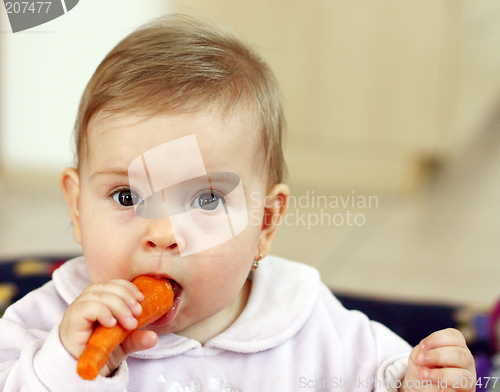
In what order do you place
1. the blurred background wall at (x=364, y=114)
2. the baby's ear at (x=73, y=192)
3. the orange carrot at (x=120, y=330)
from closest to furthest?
1. the orange carrot at (x=120, y=330)
2. the baby's ear at (x=73, y=192)
3. the blurred background wall at (x=364, y=114)

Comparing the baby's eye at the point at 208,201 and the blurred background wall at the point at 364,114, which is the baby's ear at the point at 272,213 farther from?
the blurred background wall at the point at 364,114

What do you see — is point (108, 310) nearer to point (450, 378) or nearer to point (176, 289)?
point (176, 289)

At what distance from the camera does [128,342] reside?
499 mm

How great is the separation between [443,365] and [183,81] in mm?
401

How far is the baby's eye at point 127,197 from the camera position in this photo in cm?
57

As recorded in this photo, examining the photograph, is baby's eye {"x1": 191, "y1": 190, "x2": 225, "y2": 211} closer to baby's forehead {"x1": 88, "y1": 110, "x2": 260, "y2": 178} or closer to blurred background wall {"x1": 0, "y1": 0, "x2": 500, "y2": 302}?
baby's forehead {"x1": 88, "y1": 110, "x2": 260, "y2": 178}

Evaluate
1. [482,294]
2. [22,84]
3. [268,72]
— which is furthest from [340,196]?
[268,72]

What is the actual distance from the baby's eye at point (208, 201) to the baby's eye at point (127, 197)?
6 cm

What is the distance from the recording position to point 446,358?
56 centimetres

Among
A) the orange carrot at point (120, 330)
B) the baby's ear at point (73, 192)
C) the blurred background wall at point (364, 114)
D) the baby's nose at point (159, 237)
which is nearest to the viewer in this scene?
the orange carrot at point (120, 330)

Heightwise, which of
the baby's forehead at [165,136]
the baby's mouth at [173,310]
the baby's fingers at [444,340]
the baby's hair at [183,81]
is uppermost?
the baby's hair at [183,81]

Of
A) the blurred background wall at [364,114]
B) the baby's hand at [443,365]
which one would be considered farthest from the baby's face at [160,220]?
the blurred background wall at [364,114]

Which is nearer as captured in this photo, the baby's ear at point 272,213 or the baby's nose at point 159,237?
the baby's nose at point 159,237

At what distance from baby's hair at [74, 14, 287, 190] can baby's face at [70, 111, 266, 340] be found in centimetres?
2
